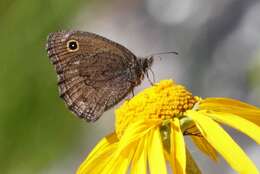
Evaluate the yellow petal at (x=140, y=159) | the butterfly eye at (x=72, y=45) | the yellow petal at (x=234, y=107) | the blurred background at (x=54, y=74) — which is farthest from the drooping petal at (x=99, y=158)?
the blurred background at (x=54, y=74)

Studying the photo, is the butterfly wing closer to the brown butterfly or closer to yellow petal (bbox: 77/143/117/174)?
the brown butterfly

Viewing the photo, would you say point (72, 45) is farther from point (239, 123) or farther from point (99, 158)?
point (239, 123)

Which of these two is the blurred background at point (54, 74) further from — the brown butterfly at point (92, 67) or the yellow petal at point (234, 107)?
the yellow petal at point (234, 107)

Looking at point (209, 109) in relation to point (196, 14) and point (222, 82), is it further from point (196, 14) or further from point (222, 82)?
point (196, 14)

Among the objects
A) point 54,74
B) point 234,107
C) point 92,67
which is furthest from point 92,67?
point 54,74

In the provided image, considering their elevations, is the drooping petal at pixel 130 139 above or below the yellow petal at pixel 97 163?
above

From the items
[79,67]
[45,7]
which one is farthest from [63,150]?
[79,67]

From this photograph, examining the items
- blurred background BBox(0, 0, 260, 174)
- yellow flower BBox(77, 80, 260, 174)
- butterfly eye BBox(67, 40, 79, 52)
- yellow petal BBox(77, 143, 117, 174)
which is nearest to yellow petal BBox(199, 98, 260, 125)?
yellow flower BBox(77, 80, 260, 174)
